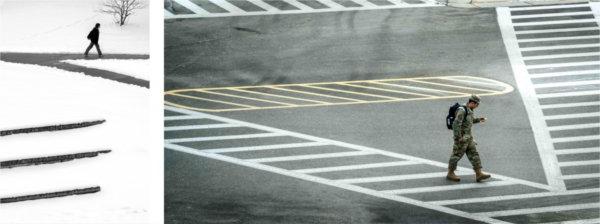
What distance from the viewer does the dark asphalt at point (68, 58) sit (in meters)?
15.3

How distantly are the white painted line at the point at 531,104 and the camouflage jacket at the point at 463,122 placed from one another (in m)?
1.73

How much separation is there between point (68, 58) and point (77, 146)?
66.1 inches

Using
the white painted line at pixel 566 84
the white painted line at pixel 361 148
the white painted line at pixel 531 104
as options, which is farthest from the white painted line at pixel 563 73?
the white painted line at pixel 361 148

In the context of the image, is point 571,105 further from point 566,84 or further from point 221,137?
point 221,137

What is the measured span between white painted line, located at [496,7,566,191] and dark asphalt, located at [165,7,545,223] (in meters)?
0.18

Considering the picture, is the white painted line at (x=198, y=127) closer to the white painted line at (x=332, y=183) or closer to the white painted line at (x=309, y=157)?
the white painted line at (x=332, y=183)

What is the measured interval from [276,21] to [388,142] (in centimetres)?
894

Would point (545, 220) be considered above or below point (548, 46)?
below

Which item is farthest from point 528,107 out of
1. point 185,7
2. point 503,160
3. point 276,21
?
point 185,7

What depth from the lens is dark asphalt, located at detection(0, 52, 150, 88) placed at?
1534 centimetres

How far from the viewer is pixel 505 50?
88.5ft

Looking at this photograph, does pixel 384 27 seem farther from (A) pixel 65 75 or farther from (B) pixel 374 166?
(A) pixel 65 75

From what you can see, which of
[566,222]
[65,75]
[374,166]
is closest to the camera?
[65,75]

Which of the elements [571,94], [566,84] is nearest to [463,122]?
[571,94]
